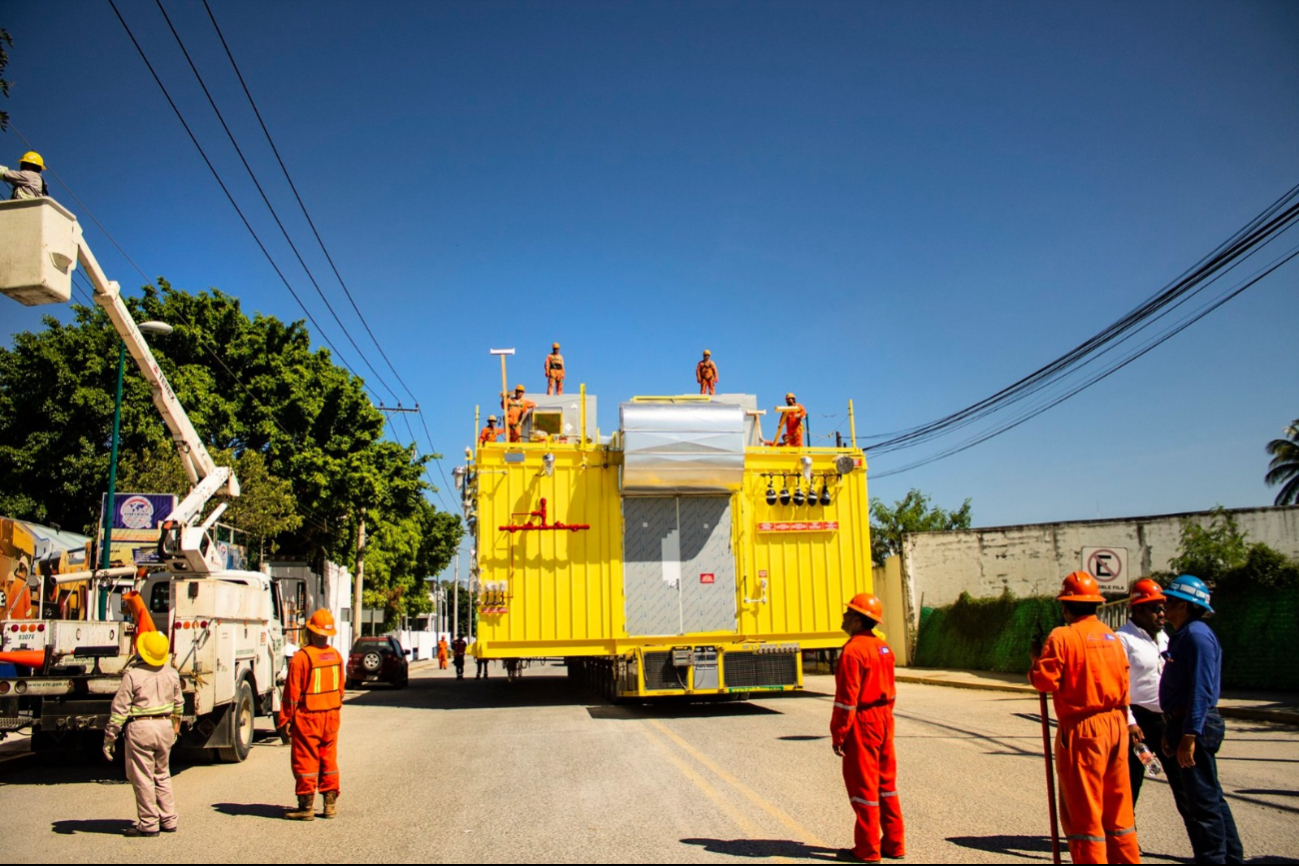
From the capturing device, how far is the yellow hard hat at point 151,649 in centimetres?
716

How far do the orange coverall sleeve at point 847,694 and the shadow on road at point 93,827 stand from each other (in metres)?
5.14

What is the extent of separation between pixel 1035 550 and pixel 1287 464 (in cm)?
2735

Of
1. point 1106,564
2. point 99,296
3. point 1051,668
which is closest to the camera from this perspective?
point 1051,668

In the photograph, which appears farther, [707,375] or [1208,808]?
[707,375]

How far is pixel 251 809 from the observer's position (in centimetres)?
769

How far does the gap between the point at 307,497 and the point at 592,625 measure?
16028mm

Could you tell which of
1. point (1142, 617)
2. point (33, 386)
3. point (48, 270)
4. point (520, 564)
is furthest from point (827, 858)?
point (33, 386)

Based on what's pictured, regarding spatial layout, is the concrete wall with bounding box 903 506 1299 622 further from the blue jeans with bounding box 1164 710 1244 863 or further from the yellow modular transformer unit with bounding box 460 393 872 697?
the blue jeans with bounding box 1164 710 1244 863

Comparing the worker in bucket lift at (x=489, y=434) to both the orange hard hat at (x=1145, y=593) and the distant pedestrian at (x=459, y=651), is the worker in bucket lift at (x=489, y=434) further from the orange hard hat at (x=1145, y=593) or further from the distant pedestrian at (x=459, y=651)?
the orange hard hat at (x=1145, y=593)

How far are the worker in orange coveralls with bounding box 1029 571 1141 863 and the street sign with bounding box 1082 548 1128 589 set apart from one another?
802 centimetres

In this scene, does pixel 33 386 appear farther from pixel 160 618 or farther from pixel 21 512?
pixel 160 618

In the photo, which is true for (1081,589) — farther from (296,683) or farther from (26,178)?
(26,178)

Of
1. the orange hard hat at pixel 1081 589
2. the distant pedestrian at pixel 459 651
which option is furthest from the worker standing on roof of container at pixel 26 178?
the distant pedestrian at pixel 459 651

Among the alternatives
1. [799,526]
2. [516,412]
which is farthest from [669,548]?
[516,412]
